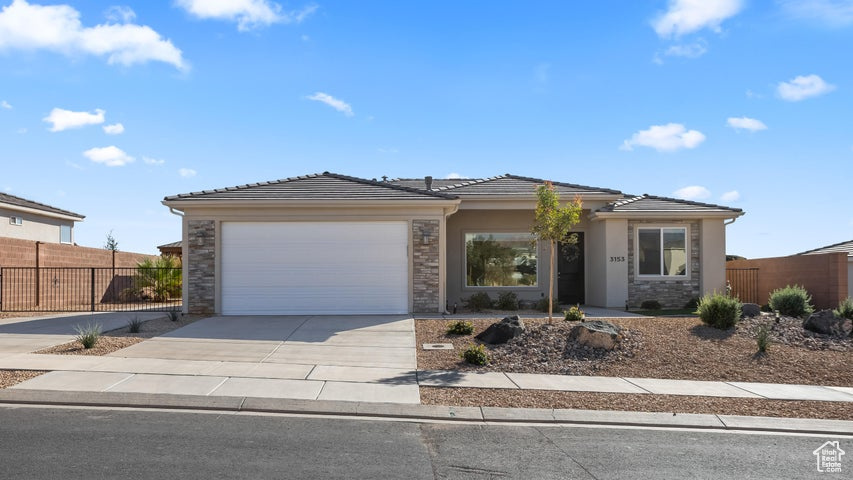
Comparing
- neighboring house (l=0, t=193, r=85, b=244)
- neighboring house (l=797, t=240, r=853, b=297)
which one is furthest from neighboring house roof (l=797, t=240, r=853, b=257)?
neighboring house (l=0, t=193, r=85, b=244)

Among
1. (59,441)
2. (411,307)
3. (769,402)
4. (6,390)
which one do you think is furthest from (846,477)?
(411,307)

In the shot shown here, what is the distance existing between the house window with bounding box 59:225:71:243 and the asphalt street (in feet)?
76.0

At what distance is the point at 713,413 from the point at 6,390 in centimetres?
935

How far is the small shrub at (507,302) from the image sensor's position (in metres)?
17.8

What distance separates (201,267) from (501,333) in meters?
8.36

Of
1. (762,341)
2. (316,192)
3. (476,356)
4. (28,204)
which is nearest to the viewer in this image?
(476,356)

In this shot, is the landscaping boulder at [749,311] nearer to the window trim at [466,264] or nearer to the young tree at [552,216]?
the young tree at [552,216]

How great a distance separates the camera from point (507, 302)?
1786 cm

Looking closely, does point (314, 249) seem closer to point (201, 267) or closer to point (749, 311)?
point (201, 267)

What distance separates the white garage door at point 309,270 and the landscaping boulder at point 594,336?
5551mm
